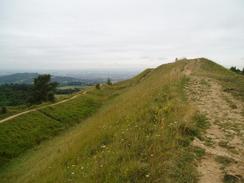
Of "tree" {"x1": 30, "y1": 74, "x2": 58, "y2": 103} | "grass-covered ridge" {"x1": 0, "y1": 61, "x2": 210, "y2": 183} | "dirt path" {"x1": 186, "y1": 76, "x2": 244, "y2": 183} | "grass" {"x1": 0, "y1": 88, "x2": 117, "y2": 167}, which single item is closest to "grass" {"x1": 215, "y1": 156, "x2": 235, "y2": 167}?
"dirt path" {"x1": 186, "y1": 76, "x2": 244, "y2": 183}

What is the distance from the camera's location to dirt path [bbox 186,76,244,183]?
6012 mm

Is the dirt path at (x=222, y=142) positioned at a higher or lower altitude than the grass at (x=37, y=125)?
higher

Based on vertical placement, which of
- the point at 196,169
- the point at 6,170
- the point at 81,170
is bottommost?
the point at 6,170

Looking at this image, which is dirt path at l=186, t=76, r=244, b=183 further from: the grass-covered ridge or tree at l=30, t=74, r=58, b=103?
tree at l=30, t=74, r=58, b=103

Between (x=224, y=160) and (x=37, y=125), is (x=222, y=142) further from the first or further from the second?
(x=37, y=125)

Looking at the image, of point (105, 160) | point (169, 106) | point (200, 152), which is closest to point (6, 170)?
point (169, 106)

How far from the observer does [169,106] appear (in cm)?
1164

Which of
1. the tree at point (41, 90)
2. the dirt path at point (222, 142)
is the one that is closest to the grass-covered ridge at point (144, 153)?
the dirt path at point (222, 142)

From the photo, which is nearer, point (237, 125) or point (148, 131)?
point (148, 131)

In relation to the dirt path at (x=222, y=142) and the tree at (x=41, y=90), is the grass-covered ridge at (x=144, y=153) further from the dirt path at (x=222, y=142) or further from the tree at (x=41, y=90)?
the tree at (x=41, y=90)

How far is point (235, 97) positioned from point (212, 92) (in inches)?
67.7

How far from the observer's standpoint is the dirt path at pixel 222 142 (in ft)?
19.7

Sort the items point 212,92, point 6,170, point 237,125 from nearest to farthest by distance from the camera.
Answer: point 237,125
point 212,92
point 6,170

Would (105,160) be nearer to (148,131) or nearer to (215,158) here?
(148,131)
